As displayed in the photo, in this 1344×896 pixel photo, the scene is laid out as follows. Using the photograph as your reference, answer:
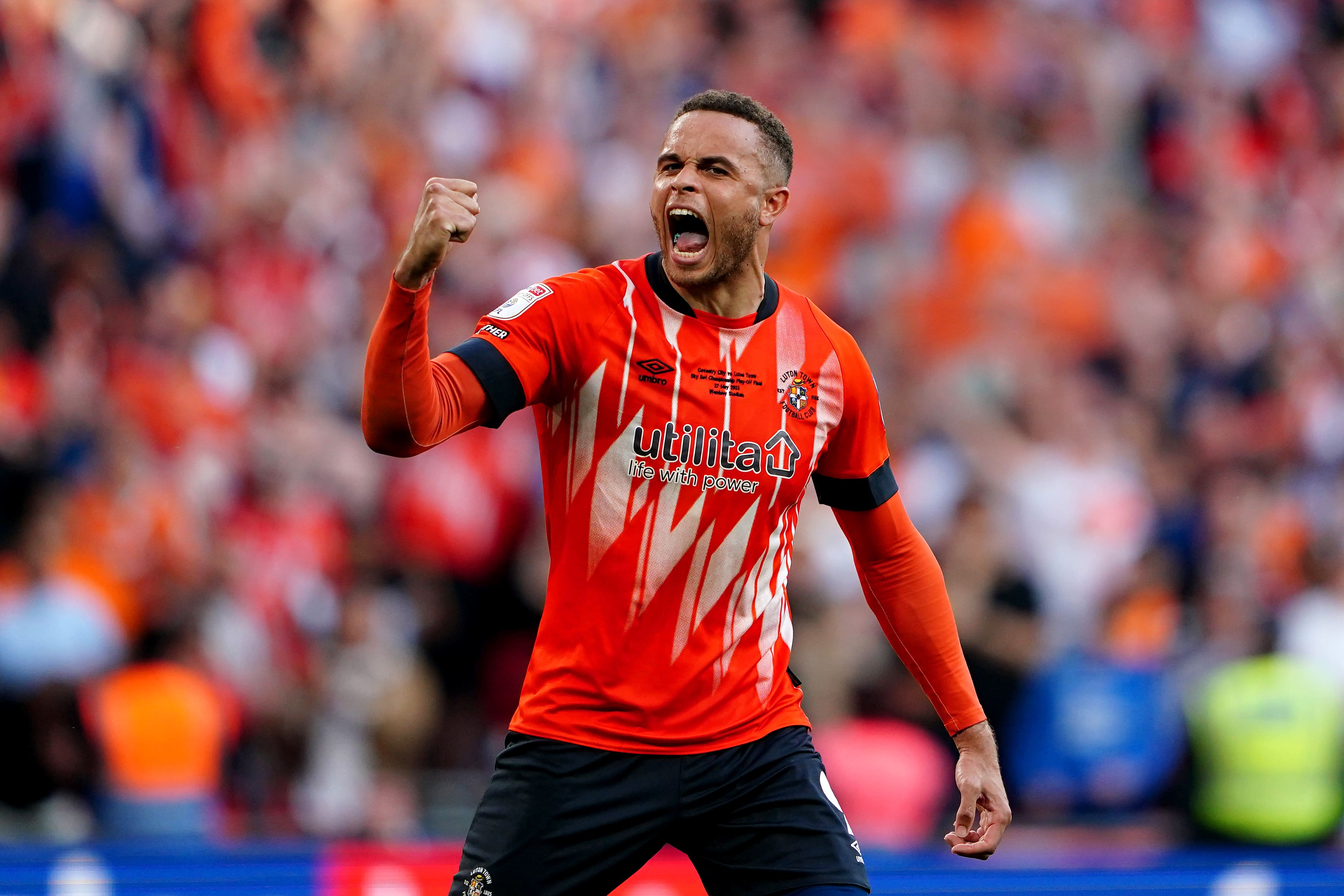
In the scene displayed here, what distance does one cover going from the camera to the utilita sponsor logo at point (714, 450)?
4070 mm

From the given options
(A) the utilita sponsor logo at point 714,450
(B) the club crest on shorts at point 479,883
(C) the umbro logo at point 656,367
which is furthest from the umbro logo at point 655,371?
(B) the club crest on shorts at point 479,883

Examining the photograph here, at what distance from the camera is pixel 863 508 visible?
14.5ft

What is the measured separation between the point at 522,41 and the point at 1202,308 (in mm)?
4601

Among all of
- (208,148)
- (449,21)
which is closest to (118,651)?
(208,148)

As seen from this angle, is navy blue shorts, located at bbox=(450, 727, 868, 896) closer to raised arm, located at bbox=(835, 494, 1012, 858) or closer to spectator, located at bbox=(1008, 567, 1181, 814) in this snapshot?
raised arm, located at bbox=(835, 494, 1012, 858)

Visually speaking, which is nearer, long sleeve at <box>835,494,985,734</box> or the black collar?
the black collar

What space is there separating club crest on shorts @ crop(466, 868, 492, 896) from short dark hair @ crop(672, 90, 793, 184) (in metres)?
1.76

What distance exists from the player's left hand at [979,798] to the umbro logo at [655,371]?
3.90ft

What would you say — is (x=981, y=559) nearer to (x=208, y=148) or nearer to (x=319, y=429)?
(x=319, y=429)

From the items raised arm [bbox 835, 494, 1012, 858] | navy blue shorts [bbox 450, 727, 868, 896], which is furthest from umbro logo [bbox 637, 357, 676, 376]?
navy blue shorts [bbox 450, 727, 868, 896]

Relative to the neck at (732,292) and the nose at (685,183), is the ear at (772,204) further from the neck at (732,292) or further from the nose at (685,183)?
the nose at (685,183)

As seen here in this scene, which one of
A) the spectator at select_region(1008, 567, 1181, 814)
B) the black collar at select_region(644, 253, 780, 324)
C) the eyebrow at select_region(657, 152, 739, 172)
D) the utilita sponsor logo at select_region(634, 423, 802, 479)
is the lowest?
the spectator at select_region(1008, 567, 1181, 814)

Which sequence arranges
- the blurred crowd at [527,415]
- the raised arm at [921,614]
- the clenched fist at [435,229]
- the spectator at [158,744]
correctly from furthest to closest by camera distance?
1. the blurred crowd at [527,415]
2. the spectator at [158,744]
3. the raised arm at [921,614]
4. the clenched fist at [435,229]

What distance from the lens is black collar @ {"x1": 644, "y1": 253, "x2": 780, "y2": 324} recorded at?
4.21m
